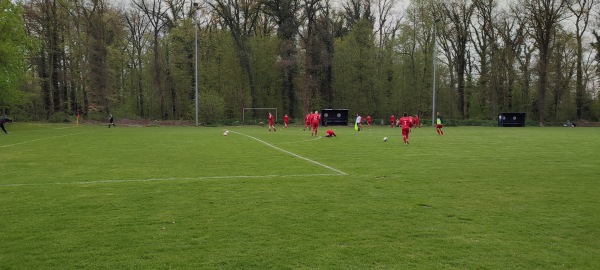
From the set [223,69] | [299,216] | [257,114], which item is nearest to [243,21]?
[223,69]

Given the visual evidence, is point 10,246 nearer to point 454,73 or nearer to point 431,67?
point 431,67

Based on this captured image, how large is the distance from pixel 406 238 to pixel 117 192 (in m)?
→ 5.96

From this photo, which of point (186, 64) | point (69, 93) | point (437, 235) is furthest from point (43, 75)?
point (437, 235)

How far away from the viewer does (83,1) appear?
4762cm

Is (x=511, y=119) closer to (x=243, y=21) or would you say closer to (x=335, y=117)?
(x=335, y=117)

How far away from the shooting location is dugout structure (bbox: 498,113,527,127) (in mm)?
49156

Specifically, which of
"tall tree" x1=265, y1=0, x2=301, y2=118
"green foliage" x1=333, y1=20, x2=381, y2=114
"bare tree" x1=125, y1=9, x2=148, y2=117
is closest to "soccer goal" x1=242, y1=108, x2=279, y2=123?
"tall tree" x1=265, y1=0, x2=301, y2=118

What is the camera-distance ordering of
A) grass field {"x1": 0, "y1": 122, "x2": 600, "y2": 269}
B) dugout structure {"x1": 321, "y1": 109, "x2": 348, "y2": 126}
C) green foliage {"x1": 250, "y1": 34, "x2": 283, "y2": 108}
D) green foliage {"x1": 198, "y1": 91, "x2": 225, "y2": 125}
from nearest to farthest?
grass field {"x1": 0, "y1": 122, "x2": 600, "y2": 269} → dugout structure {"x1": 321, "y1": 109, "x2": 348, "y2": 126} → green foliage {"x1": 198, "y1": 91, "x2": 225, "y2": 125} → green foliage {"x1": 250, "y1": 34, "x2": 283, "y2": 108}

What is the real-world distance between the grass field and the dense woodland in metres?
38.8

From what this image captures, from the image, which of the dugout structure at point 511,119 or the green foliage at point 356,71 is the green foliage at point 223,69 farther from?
the dugout structure at point 511,119

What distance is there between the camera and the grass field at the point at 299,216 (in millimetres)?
4906

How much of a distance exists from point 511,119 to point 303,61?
2544cm

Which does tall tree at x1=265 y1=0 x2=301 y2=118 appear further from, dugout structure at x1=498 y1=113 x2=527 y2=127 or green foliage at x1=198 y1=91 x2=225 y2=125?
dugout structure at x1=498 y1=113 x2=527 y2=127

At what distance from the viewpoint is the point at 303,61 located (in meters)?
54.2
